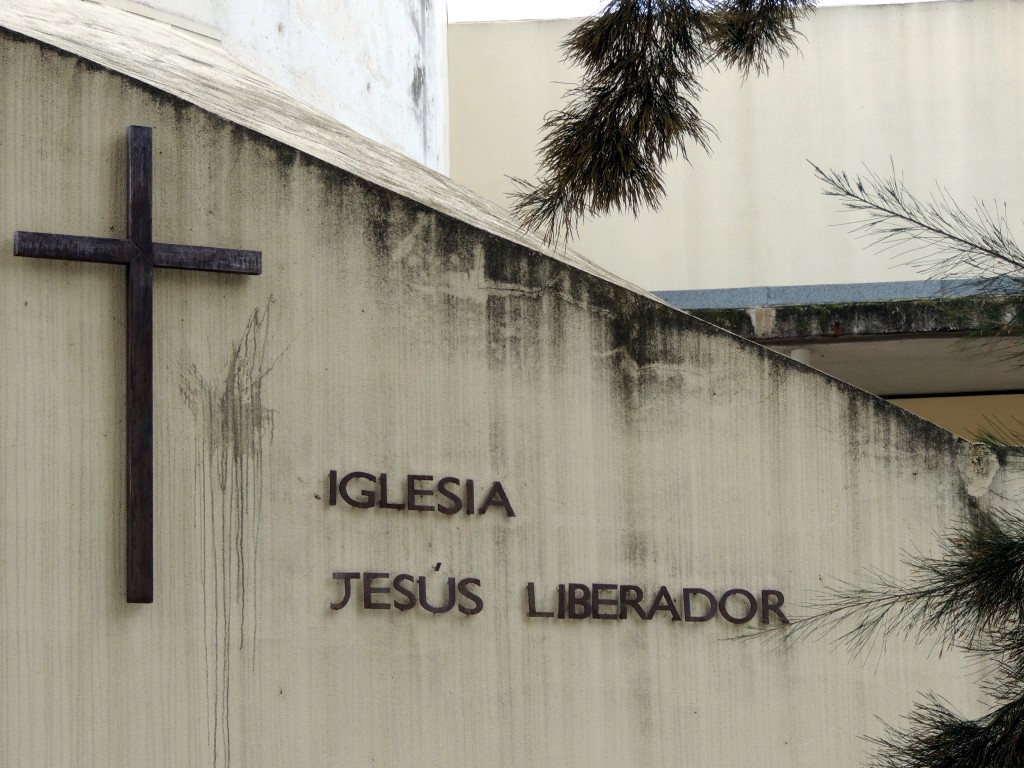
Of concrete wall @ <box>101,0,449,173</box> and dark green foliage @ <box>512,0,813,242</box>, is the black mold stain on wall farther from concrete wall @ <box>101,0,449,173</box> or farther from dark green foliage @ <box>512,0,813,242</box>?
concrete wall @ <box>101,0,449,173</box>

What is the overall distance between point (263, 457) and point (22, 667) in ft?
3.43

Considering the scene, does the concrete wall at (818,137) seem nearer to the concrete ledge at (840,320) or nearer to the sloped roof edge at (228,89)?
the concrete ledge at (840,320)

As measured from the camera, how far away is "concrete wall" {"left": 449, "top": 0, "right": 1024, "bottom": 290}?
1153 cm

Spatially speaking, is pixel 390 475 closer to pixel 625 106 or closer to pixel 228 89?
pixel 625 106

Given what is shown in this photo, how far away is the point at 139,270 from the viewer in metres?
4.82

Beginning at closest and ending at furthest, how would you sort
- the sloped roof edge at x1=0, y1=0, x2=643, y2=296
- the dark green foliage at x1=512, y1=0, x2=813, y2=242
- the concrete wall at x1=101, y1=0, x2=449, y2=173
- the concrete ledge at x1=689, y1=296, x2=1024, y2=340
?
the dark green foliage at x1=512, y1=0, x2=813, y2=242
the sloped roof edge at x1=0, y1=0, x2=643, y2=296
the concrete wall at x1=101, y1=0, x2=449, y2=173
the concrete ledge at x1=689, y1=296, x2=1024, y2=340

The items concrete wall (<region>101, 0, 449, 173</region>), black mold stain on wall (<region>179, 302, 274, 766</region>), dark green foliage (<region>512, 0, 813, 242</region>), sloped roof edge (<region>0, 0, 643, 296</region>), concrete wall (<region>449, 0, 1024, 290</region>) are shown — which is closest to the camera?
dark green foliage (<region>512, 0, 813, 242</region>)

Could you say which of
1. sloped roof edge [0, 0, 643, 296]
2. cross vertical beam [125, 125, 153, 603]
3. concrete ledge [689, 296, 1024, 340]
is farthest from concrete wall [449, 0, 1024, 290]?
cross vertical beam [125, 125, 153, 603]

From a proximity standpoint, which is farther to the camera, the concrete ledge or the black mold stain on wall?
the concrete ledge

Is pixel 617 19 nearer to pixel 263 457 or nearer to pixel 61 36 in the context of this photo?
pixel 263 457

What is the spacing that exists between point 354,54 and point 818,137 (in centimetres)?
432

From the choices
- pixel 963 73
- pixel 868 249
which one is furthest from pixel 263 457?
pixel 963 73

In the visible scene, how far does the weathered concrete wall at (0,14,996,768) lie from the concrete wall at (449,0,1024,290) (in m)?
6.08

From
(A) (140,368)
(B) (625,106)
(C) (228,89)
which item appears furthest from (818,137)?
(A) (140,368)
